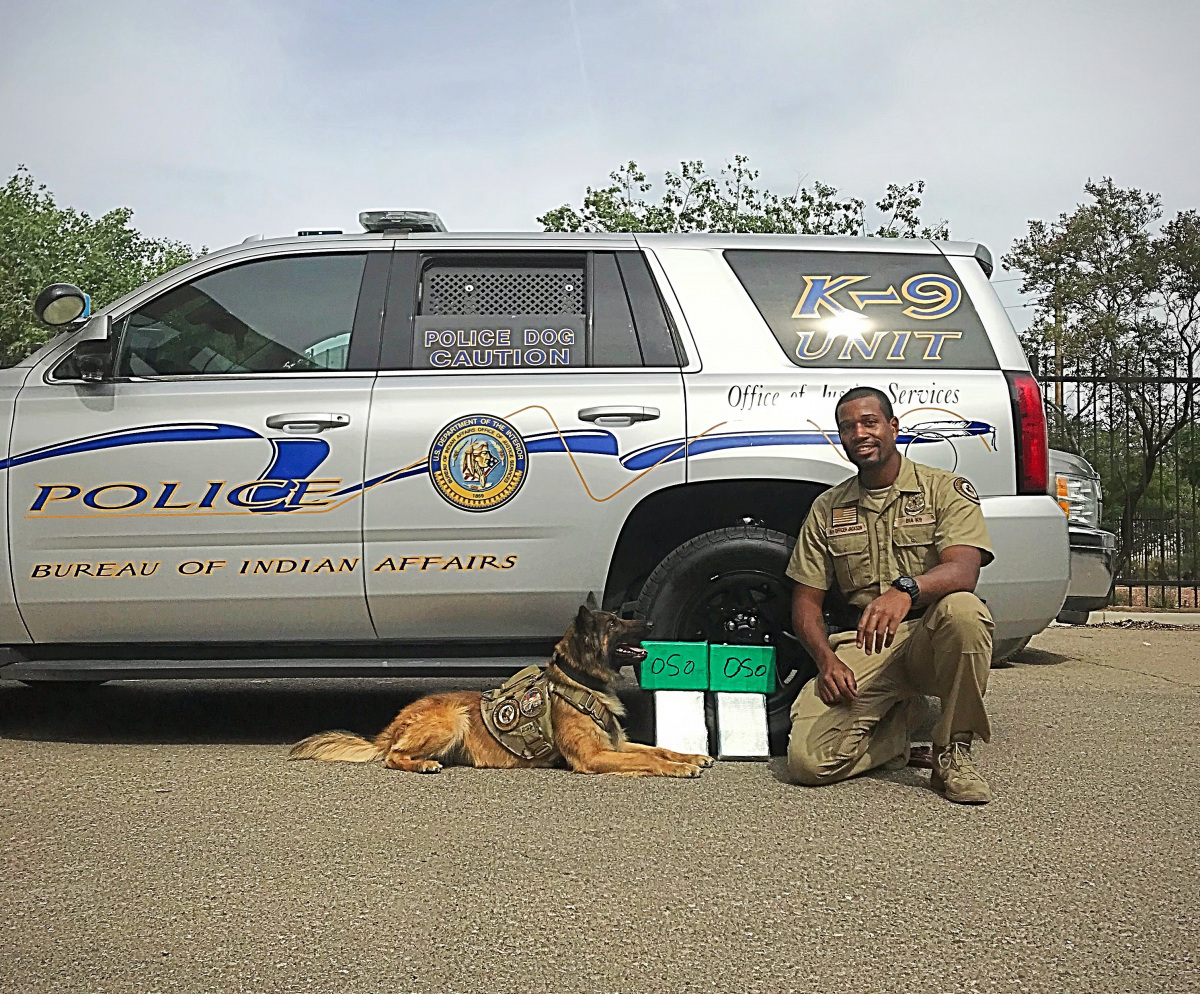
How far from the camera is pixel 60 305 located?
4.88 metres

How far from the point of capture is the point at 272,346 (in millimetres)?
4902

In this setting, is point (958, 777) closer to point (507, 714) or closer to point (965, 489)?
point (965, 489)

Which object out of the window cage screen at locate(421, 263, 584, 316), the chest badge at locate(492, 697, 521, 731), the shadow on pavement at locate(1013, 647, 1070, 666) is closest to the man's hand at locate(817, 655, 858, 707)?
the chest badge at locate(492, 697, 521, 731)

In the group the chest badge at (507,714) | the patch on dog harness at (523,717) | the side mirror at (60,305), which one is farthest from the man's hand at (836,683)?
the side mirror at (60,305)

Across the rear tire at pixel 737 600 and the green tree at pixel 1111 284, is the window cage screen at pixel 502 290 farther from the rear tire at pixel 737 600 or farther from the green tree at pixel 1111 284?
the green tree at pixel 1111 284

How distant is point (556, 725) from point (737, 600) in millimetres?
919

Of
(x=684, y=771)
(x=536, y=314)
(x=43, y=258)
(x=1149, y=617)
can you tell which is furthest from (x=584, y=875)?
(x=43, y=258)

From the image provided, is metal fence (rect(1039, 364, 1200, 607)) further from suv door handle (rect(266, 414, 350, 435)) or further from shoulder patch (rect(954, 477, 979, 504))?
suv door handle (rect(266, 414, 350, 435))

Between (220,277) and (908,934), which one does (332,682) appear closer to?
(220,277)

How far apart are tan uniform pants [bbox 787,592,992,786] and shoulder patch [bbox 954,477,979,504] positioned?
0.41 meters

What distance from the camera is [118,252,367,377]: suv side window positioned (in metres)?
4.86

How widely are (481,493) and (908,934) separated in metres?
2.41

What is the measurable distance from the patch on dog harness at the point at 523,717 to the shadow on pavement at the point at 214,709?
21.8 inches

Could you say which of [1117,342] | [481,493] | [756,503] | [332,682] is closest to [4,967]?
[481,493]
